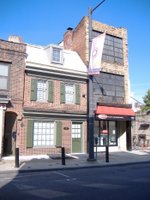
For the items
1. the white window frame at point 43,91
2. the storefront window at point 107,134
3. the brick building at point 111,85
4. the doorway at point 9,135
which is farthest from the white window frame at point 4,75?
the storefront window at point 107,134

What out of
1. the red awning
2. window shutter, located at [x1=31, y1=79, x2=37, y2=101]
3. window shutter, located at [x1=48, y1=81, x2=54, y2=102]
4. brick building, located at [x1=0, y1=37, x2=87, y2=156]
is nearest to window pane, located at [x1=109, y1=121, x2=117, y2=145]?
the red awning

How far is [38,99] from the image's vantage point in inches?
715

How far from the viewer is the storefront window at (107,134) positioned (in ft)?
68.7

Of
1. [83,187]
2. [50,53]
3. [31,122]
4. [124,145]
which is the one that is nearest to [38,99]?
[31,122]

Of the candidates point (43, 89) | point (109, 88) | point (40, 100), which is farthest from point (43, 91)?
point (109, 88)

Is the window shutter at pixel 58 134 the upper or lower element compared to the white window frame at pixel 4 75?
lower

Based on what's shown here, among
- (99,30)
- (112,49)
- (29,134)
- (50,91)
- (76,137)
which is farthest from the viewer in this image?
(112,49)

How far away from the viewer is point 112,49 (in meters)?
22.8

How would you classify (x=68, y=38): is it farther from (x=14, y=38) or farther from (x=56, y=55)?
(x=14, y=38)

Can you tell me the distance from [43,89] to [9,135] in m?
4.14

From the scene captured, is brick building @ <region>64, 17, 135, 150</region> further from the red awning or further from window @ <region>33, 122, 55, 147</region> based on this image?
window @ <region>33, 122, 55, 147</region>

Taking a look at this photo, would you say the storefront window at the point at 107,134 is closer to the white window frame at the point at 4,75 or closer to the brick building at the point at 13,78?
the brick building at the point at 13,78

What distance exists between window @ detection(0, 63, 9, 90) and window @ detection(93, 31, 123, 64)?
8.99 metres

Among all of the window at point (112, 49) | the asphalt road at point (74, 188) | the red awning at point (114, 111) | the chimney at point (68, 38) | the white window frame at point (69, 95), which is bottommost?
the asphalt road at point (74, 188)
